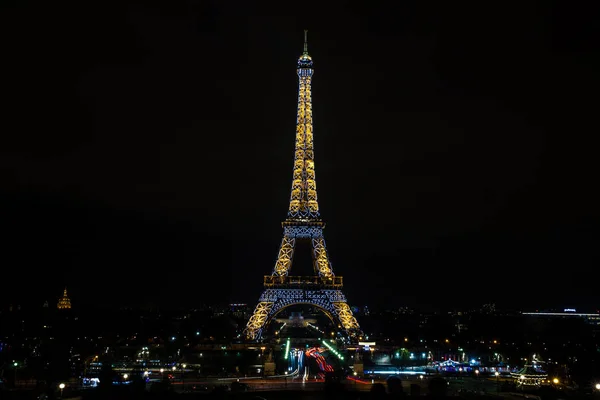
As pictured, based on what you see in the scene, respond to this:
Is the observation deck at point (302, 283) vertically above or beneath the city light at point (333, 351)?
above

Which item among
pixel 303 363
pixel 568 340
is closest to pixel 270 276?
pixel 303 363

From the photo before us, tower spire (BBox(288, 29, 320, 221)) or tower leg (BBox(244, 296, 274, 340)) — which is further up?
tower spire (BBox(288, 29, 320, 221))

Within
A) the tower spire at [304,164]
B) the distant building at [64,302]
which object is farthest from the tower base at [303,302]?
the distant building at [64,302]

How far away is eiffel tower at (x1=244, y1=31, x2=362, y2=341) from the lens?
264ft

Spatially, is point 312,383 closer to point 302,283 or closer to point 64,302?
point 302,283

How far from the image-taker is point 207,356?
225ft

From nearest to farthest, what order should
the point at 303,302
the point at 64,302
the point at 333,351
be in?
the point at 333,351, the point at 303,302, the point at 64,302

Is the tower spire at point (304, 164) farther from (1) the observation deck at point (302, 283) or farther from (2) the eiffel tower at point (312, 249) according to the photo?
(1) the observation deck at point (302, 283)

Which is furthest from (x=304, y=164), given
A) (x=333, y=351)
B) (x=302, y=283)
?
(x=333, y=351)

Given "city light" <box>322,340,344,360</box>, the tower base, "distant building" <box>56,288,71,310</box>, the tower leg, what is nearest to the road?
"city light" <box>322,340,344,360</box>

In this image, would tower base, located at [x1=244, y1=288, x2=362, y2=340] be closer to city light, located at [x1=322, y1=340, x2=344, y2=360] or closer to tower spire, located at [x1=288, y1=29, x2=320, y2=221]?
city light, located at [x1=322, y1=340, x2=344, y2=360]

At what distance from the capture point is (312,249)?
271 feet

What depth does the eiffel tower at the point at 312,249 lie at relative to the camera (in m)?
80.4

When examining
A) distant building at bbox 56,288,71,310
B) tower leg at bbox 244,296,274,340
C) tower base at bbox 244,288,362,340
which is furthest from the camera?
distant building at bbox 56,288,71,310
